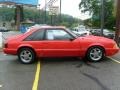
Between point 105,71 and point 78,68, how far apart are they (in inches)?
42.7

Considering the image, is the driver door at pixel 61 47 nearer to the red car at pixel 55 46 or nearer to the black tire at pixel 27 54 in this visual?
the red car at pixel 55 46

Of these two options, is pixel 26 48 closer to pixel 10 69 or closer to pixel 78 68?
pixel 10 69

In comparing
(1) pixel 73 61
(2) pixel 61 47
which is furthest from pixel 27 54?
(1) pixel 73 61

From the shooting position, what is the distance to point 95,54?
1265 cm

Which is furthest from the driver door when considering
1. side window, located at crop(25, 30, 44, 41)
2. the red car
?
side window, located at crop(25, 30, 44, 41)

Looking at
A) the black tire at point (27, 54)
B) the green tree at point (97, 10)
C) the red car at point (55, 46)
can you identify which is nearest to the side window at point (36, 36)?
the red car at point (55, 46)

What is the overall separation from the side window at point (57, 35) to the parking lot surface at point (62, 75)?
0.92m

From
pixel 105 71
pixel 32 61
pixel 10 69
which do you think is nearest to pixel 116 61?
pixel 105 71

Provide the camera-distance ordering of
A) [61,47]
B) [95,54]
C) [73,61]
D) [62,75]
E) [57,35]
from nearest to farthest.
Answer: [62,75], [61,47], [95,54], [57,35], [73,61]

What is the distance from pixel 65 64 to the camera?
12.3 meters

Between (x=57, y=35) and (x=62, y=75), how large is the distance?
295 cm

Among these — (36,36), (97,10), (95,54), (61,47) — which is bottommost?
(95,54)

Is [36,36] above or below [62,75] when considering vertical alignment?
above

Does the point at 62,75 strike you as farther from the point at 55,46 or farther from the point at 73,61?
the point at 73,61
